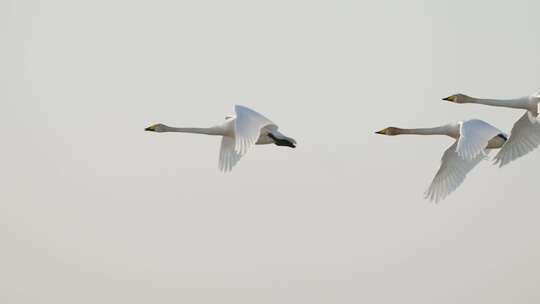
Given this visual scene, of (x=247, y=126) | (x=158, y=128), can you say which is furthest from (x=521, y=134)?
(x=158, y=128)

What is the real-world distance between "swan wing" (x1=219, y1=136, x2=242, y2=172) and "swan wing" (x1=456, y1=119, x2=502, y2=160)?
609 cm

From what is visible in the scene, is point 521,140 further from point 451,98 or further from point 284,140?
point 284,140

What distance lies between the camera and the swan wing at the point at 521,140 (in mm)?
31422

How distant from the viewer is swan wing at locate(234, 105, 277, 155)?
1125 inches

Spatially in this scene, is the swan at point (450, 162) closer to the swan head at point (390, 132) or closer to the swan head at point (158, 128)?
the swan head at point (390, 132)

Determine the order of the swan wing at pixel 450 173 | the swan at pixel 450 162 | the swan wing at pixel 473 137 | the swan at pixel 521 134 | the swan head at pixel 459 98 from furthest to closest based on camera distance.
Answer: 1. the swan head at pixel 459 98
2. the swan wing at pixel 450 173
3. the swan at pixel 450 162
4. the swan at pixel 521 134
5. the swan wing at pixel 473 137

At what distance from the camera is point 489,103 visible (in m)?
32.8

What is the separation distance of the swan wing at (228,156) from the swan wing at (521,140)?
642 cm

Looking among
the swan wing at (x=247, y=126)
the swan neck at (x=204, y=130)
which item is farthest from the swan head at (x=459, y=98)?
the swan neck at (x=204, y=130)

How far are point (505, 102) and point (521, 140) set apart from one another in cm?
94

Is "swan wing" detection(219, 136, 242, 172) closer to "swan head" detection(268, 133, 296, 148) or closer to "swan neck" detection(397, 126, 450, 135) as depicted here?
"swan head" detection(268, 133, 296, 148)

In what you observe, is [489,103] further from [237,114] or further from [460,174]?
[237,114]

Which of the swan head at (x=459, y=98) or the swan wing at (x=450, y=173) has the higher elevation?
the swan head at (x=459, y=98)

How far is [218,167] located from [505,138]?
6.95 metres
